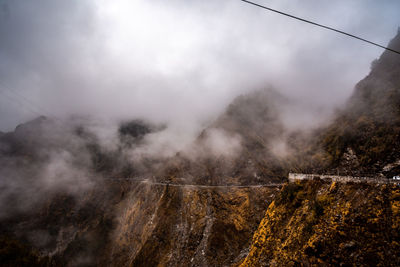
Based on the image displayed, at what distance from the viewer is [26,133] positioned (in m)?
159

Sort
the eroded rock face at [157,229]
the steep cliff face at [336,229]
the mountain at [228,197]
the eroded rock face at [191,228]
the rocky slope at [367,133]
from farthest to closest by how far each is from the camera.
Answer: the eroded rock face at [157,229], the eroded rock face at [191,228], the rocky slope at [367,133], the mountain at [228,197], the steep cliff face at [336,229]

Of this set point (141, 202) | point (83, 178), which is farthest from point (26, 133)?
point (141, 202)

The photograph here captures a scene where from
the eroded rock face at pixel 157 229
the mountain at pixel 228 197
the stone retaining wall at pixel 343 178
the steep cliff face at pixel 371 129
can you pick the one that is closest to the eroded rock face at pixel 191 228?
the eroded rock face at pixel 157 229

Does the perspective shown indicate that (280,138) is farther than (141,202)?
Yes

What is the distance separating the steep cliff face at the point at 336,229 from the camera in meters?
15.3

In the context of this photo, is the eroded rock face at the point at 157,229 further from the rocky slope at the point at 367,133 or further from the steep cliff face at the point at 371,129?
the steep cliff face at the point at 371,129

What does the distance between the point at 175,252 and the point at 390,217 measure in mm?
44956

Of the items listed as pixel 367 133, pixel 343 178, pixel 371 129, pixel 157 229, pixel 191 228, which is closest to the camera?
pixel 343 178

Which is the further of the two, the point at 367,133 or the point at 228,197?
the point at 228,197

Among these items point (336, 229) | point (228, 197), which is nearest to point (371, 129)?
point (336, 229)

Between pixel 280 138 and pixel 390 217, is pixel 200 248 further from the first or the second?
pixel 280 138

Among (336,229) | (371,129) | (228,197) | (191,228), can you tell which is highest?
(371,129)

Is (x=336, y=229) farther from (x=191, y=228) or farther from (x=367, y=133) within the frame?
(x=191, y=228)

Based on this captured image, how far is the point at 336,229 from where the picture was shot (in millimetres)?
18062
